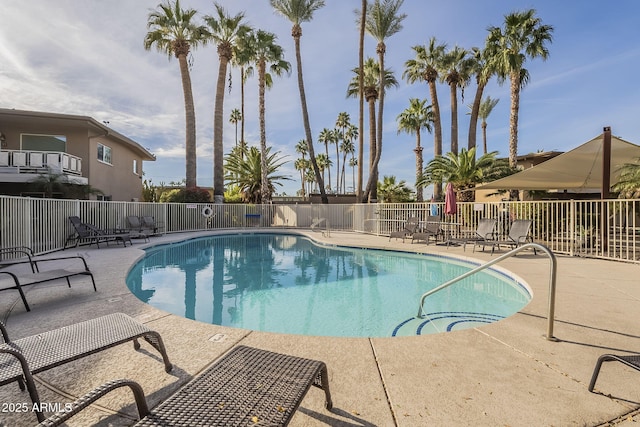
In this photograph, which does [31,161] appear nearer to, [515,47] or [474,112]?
[515,47]

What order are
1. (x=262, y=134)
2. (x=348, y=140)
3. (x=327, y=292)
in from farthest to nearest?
(x=348, y=140) → (x=262, y=134) → (x=327, y=292)

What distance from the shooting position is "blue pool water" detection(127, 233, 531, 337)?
4727 mm

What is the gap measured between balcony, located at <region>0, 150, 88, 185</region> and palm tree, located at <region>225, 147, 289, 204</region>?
11.8 meters

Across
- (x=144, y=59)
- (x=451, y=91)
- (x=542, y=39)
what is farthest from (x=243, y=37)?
(x=542, y=39)

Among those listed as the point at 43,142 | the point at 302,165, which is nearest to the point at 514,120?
the point at 43,142

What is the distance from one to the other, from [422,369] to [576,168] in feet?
36.9

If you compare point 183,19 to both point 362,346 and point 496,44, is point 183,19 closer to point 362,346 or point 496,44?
point 496,44

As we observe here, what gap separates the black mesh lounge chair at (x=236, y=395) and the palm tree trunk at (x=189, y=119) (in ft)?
66.1

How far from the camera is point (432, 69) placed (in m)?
24.1

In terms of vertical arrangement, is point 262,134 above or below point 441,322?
above

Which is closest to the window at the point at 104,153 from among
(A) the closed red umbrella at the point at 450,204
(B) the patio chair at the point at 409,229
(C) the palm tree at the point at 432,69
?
(B) the patio chair at the point at 409,229

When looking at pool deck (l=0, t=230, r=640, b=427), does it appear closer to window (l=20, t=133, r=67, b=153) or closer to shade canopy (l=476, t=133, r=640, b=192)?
shade canopy (l=476, t=133, r=640, b=192)

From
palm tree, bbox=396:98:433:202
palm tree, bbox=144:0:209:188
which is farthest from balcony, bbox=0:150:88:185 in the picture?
palm tree, bbox=396:98:433:202

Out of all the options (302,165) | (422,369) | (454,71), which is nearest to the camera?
(422,369)
